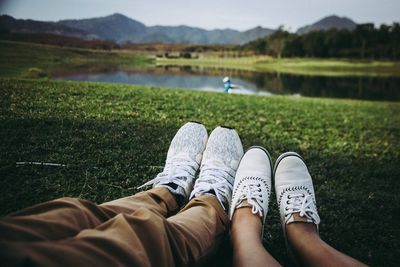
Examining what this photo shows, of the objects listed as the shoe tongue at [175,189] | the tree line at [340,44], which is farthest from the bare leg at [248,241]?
the tree line at [340,44]

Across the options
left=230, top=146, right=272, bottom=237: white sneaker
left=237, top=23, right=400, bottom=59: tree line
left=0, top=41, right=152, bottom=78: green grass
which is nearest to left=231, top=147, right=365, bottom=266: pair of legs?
left=230, top=146, right=272, bottom=237: white sneaker

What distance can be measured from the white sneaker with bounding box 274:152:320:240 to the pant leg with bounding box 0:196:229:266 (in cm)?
57

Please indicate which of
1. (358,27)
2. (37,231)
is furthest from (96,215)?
(358,27)

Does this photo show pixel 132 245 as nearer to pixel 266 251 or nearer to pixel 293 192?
pixel 266 251

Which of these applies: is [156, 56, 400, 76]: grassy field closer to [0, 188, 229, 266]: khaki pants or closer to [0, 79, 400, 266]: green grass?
[0, 79, 400, 266]: green grass

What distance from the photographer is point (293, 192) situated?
222cm

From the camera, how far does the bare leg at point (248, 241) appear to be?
1.39 metres

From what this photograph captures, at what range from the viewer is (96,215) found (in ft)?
4.29

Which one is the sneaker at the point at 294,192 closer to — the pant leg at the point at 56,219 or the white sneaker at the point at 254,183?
the white sneaker at the point at 254,183

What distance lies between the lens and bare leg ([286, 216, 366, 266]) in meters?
1.45

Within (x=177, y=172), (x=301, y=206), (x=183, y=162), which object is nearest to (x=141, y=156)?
(x=183, y=162)

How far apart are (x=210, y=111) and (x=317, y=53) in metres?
86.4

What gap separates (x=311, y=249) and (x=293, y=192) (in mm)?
630

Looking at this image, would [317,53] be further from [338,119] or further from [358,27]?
[338,119]
